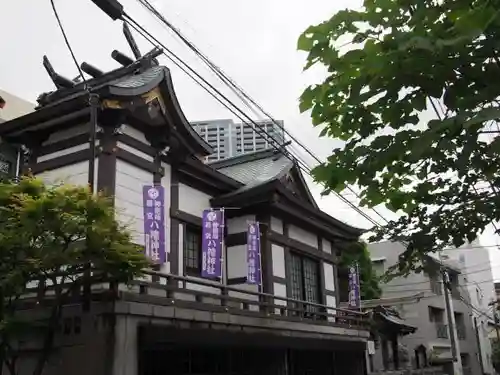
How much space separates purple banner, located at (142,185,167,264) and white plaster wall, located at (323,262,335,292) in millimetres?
10086

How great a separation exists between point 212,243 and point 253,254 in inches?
72.1

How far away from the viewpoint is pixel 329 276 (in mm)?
22766

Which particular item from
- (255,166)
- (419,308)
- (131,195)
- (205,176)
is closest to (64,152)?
(131,195)

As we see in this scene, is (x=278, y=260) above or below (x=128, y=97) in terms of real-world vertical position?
below

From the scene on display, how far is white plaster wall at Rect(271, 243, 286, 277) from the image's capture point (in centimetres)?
1845

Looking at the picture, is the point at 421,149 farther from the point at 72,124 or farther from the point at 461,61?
the point at 72,124

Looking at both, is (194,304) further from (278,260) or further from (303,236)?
(303,236)

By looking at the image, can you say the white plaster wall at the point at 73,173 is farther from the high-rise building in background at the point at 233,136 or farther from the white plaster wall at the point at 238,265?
the white plaster wall at the point at 238,265

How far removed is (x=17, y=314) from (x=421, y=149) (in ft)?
29.8

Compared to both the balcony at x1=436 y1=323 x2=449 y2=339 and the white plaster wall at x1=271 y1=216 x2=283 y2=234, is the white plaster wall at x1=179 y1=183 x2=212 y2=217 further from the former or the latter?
the balcony at x1=436 y1=323 x2=449 y2=339

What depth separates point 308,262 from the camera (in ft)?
70.2

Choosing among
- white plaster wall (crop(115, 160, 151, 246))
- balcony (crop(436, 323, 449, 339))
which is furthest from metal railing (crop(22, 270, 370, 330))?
balcony (crop(436, 323, 449, 339))

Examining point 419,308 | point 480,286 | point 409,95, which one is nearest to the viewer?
point 409,95

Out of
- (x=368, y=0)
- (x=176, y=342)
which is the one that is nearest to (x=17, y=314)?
(x=176, y=342)
